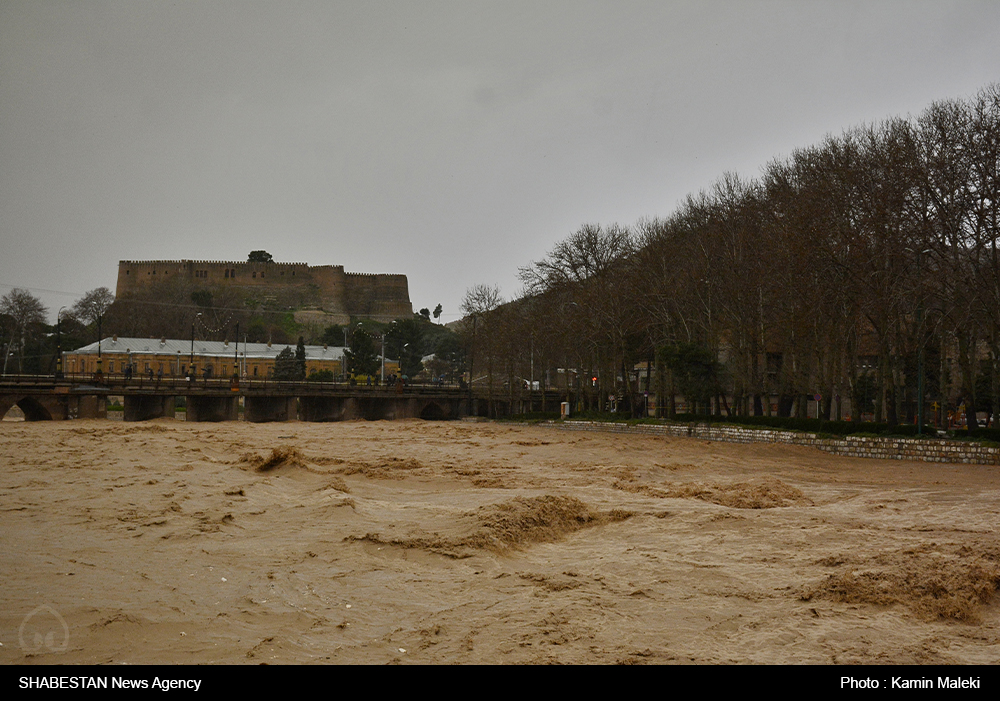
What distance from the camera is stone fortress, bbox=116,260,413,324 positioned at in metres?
164

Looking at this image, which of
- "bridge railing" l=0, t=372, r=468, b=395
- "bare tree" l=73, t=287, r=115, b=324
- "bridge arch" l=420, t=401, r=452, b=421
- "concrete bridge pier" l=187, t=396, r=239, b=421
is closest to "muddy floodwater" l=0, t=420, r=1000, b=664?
"bridge railing" l=0, t=372, r=468, b=395

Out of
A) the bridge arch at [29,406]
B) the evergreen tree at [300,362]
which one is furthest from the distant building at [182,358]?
the bridge arch at [29,406]

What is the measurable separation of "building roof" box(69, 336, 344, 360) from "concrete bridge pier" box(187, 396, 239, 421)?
748 inches

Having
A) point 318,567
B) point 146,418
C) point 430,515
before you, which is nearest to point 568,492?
point 430,515

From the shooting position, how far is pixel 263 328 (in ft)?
472

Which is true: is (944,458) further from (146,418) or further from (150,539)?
(146,418)

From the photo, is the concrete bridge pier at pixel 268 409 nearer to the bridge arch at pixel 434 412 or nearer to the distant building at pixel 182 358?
the distant building at pixel 182 358

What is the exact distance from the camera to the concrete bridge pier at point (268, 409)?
75312mm

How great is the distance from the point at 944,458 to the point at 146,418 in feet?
190

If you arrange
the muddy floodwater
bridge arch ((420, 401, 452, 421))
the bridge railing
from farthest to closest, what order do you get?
bridge arch ((420, 401, 452, 421)) < the bridge railing < the muddy floodwater

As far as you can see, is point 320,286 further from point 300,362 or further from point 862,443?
point 862,443

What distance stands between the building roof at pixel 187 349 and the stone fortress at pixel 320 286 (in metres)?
43.3

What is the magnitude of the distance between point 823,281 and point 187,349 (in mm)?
87638
